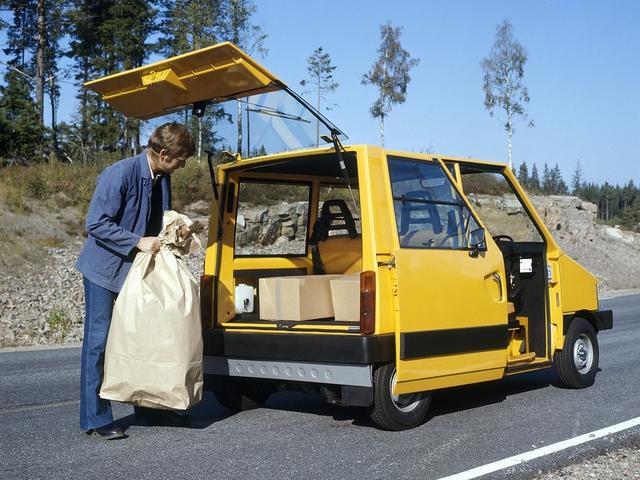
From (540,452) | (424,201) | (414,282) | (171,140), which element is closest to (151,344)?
(171,140)

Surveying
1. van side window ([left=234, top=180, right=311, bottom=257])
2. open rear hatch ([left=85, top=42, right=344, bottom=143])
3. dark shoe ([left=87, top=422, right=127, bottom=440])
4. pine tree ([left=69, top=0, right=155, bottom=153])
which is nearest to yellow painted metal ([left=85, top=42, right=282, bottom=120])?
open rear hatch ([left=85, top=42, right=344, bottom=143])

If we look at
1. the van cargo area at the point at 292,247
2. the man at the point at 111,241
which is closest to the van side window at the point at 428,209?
the van cargo area at the point at 292,247

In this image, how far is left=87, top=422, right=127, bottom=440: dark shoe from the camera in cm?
539

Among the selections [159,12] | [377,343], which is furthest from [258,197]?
[159,12]

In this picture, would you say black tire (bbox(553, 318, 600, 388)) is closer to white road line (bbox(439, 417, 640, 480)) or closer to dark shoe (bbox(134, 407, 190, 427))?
white road line (bbox(439, 417, 640, 480))

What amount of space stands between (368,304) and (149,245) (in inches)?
58.9

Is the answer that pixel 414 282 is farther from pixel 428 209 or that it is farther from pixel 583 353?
pixel 583 353

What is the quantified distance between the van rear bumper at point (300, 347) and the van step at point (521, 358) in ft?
5.40

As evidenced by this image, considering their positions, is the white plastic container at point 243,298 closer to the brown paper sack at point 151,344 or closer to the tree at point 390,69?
the brown paper sack at point 151,344

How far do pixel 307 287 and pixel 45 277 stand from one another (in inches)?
552

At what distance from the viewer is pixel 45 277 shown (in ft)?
61.4

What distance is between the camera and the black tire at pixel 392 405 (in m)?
5.41

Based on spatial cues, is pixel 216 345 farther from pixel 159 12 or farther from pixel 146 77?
pixel 159 12

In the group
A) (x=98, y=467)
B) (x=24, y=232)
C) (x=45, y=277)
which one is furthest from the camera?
(x=24, y=232)
